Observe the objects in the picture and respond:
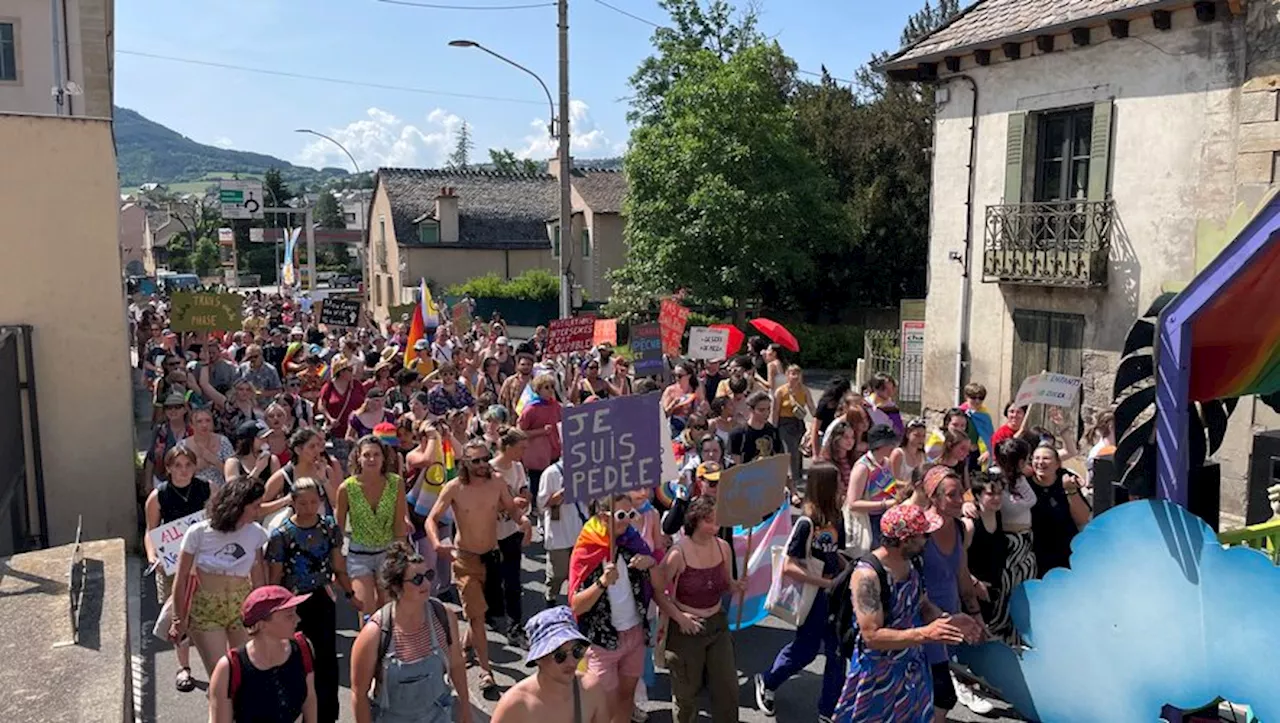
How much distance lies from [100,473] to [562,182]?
8924 mm

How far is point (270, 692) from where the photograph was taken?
4.35 meters

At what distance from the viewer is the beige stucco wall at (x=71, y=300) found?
903 cm

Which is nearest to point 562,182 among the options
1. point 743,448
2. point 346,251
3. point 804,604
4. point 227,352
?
point 227,352

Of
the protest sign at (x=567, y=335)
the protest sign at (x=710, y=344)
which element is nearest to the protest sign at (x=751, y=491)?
the protest sign at (x=710, y=344)

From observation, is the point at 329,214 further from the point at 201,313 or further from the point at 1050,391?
the point at 1050,391

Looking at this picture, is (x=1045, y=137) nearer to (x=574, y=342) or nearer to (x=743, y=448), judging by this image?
(x=574, y=342)

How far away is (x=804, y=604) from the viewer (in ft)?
20.8

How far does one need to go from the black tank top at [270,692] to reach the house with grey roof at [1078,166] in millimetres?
10723

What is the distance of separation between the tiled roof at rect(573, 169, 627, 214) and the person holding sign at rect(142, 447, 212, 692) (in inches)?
1275

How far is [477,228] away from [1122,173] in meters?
35.9

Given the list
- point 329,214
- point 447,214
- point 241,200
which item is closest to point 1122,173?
point 447,214

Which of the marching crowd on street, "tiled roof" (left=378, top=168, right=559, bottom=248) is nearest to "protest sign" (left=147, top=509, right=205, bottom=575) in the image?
the marching crowd on street

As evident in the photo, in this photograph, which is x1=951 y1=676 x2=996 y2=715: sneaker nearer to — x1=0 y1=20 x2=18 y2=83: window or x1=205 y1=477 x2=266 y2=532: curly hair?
x1=205 y1=477 x2=266 y2=532: curly hair

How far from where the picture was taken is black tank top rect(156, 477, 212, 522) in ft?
21.7
